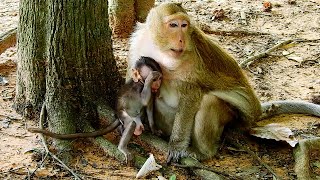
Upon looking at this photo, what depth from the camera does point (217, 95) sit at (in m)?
5.25

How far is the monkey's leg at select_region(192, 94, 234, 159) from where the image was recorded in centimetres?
514

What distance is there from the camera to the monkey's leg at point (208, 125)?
514 centimetres

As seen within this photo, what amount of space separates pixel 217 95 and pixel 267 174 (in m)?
0.90

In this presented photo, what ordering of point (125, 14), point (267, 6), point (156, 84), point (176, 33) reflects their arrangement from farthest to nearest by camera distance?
point (267, 6), point (125, 14), point (156, 84), point (176, 33)

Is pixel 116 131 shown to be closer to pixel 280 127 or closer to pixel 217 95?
pixel 217 95

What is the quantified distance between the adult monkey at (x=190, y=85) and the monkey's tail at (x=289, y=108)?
62cm

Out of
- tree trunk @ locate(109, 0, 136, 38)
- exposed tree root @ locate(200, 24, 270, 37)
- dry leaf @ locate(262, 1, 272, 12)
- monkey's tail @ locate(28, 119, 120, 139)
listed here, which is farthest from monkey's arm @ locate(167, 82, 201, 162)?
dry leaf @ locate(262, 1, 272, 12)

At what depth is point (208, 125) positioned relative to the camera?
5172 millimetres

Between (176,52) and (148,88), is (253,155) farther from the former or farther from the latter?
(176,52)

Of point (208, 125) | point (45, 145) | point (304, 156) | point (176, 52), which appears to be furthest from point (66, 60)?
point (304, 156)

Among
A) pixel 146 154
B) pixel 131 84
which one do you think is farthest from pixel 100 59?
pixel 146 154

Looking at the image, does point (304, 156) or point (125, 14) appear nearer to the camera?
point (304, 156)

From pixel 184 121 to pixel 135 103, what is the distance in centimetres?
51

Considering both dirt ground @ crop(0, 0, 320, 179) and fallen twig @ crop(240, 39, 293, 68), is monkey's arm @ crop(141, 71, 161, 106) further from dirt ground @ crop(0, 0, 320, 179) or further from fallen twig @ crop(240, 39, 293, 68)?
fallen twig @ crop(240, 39, 293, 68)
